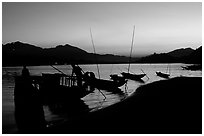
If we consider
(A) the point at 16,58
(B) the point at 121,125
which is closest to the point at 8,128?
(B) the point at 121,125

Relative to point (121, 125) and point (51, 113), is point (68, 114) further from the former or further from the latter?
point (121, 125)

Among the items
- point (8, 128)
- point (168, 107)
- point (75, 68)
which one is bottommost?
point (8, 128)

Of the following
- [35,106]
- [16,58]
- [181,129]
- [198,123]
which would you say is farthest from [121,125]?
[16,58]

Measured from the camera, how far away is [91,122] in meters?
8.38

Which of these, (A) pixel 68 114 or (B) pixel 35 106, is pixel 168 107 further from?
(A) pixel 68 114

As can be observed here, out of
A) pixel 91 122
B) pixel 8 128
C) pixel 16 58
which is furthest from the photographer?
pixel 16 58

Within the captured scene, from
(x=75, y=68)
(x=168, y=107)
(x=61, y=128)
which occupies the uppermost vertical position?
(x=75, y=68)

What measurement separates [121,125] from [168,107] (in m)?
2.38

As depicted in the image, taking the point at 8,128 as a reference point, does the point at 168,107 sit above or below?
above

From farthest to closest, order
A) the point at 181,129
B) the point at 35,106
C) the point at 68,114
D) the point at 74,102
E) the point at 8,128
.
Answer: the point at 74,102, the point at 68,114, the point at 8,128, the point at 35,106, the point at 181,129

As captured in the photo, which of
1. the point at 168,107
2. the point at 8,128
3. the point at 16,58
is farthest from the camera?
the point at 16,58

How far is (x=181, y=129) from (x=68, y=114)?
10.9 m

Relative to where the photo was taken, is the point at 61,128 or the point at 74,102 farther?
the point at 74,102

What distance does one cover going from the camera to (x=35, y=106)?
1141cm
